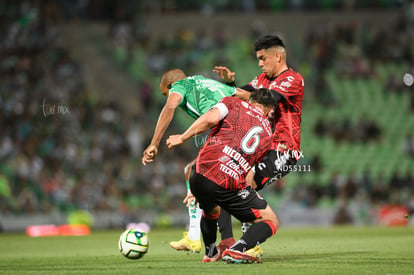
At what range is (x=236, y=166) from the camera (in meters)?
7.77

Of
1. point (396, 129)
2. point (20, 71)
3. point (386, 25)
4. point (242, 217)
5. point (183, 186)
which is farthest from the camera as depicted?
point (386, 25)

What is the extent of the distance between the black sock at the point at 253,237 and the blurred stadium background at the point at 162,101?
1361 cm

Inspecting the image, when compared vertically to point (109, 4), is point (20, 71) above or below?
below

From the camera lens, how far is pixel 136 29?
2914 cm

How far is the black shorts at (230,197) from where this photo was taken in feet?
25.6

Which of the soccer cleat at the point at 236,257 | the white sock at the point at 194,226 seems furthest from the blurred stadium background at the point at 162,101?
the soccer cleat at the point at 236,257

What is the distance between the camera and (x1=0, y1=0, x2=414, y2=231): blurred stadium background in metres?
21.9

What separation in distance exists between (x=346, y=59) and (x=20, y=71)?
509 inches

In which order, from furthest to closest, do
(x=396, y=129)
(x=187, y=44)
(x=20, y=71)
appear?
(x=187, y=44)
(x=396, y=129)
(x=20, y=71)

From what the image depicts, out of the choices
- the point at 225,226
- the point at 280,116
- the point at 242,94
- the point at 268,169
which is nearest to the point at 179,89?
the point at 242,94

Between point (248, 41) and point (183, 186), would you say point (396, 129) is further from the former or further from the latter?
point (183, 186)

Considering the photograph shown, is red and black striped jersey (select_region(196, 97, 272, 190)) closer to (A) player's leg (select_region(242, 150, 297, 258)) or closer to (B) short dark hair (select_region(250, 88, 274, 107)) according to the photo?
(B) short dark hair (select_region(250, 88, 274, 107))

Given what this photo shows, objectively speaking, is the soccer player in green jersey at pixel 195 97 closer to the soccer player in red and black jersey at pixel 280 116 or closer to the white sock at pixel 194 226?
the white sock at pixel 194 226

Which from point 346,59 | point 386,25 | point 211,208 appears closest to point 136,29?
point 346,59
